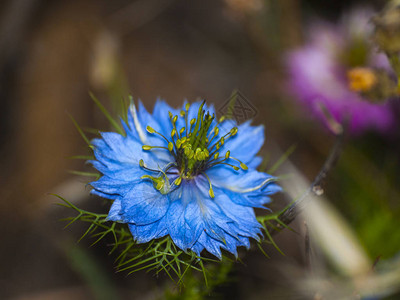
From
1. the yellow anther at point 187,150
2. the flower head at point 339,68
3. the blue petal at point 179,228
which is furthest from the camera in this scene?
the flower head at point 339,68

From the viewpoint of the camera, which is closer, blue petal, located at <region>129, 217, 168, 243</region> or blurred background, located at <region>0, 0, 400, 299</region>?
blue petal, located at <region>129, 217, 168, 243</region>

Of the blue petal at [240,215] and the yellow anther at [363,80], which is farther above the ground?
the yellow anther at [363,80]

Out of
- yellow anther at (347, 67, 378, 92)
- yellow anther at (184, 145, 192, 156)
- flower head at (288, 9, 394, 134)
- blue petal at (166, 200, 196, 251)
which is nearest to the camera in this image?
blue petal at (166, 200, 196, 251)

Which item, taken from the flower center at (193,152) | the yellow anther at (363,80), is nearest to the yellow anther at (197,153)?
the flower center at (193,152)

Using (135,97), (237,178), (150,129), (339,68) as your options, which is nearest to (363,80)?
(339,68)

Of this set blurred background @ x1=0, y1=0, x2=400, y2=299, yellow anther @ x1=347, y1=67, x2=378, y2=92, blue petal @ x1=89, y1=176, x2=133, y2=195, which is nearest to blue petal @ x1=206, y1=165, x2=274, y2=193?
blue petal @ x1=89, y1=176, x2=133, y2=195

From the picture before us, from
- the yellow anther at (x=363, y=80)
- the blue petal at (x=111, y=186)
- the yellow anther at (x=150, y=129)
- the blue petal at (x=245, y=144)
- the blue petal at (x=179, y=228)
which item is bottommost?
the blue petal at (x=179, y=228)

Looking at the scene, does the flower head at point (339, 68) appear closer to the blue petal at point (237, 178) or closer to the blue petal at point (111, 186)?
the blue petal at point (237, 178)

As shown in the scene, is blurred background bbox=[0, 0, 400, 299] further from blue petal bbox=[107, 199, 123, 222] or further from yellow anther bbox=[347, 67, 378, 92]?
blue petal bbox=[107, 199, 123, 222]

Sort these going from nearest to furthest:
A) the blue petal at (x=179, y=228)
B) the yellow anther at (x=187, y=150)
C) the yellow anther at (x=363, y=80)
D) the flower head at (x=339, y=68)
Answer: the blue petal at (x=179, y=228) → the yellow anther at (x=187, y=150) → the yellow anther at (x=363, y=80) → the flower head at (x=339, y=68)
